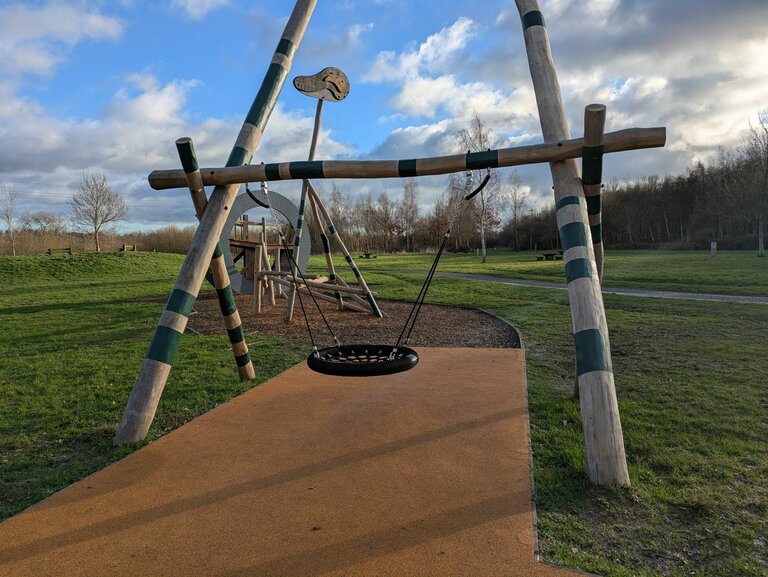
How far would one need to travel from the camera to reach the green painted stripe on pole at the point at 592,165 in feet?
10.7

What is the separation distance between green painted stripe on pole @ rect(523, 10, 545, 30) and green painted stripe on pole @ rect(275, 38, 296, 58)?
83.7 inches

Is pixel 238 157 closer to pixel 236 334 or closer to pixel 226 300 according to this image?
pixel 226 300

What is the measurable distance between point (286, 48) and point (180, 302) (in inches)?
103

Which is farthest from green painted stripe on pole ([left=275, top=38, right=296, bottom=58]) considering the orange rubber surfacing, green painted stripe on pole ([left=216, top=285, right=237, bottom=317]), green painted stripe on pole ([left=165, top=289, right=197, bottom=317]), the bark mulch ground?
the bark mulch ground

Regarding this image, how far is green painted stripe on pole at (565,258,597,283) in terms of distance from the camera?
10.7 feet

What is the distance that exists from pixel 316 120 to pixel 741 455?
284 inches

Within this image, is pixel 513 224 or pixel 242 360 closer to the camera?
pixel 242 360

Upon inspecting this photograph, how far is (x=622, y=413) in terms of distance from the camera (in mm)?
4160

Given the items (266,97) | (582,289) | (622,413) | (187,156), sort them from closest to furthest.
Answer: (582,289)
(187,156)
(622,413)
(266,97)

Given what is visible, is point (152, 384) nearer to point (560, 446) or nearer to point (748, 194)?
point (560, 446)

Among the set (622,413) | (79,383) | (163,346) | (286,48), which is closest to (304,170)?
(286,48)

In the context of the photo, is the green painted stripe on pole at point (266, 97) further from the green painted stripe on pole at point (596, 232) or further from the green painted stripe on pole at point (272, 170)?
the green painted stripe on pole at point (596, 232)

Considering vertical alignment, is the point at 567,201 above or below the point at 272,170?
below

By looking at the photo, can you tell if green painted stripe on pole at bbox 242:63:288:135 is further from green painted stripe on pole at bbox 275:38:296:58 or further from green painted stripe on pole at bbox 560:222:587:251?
green painted stripe on pole at bbox 560:222:587:251
